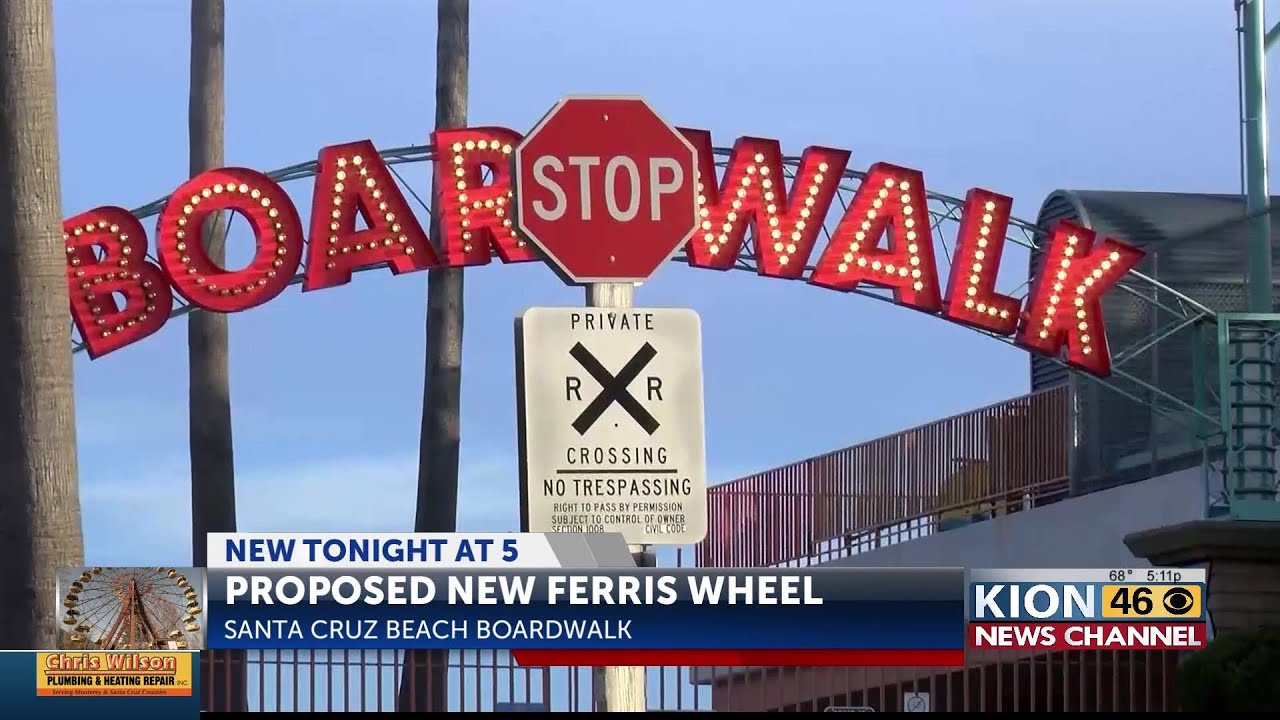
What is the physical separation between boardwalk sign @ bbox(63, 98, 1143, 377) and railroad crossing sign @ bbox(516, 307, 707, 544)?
47.0 feet

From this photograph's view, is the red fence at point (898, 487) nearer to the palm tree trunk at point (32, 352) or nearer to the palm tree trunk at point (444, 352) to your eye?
the palm tree trunk at point (444, 352)

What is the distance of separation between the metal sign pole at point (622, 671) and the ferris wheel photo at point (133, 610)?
2.45m

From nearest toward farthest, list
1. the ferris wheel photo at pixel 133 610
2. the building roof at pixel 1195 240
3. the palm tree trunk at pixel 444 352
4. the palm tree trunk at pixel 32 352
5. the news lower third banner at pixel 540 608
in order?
the ferris wheel photo at pixel 133 610 < the news lower third banner at pixel 540 608 < the palm tree trunk at pixel 32 352 < the building roof at pixel 1195 240 < the palm tree trunk at pixel 444 352

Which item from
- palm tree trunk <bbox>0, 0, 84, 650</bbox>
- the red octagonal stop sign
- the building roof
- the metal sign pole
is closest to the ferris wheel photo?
the metal sign pole

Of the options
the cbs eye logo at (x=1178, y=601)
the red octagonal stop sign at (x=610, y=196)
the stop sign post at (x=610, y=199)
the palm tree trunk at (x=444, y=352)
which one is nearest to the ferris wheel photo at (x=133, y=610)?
the stop sign post at (x=610, y=199)

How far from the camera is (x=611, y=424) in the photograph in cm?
1227

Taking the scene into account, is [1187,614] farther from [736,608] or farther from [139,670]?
[139,670]

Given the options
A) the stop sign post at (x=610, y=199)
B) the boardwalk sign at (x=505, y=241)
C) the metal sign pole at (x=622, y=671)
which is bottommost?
the metal sign pole at (x=622, y=671)

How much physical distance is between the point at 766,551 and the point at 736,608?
24.9 metres

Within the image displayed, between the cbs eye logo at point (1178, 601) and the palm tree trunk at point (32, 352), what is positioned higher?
the palm tree trunk at point (32, 352)

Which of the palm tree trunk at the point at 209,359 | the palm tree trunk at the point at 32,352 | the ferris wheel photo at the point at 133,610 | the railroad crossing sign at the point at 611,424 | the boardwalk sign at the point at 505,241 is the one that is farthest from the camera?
the palm tree trunk at the point at 209,359

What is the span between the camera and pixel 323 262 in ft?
89.4

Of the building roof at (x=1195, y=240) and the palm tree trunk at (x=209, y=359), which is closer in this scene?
the building roof at (x=1195, y=240)

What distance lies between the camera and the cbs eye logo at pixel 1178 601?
1596 centimetres
